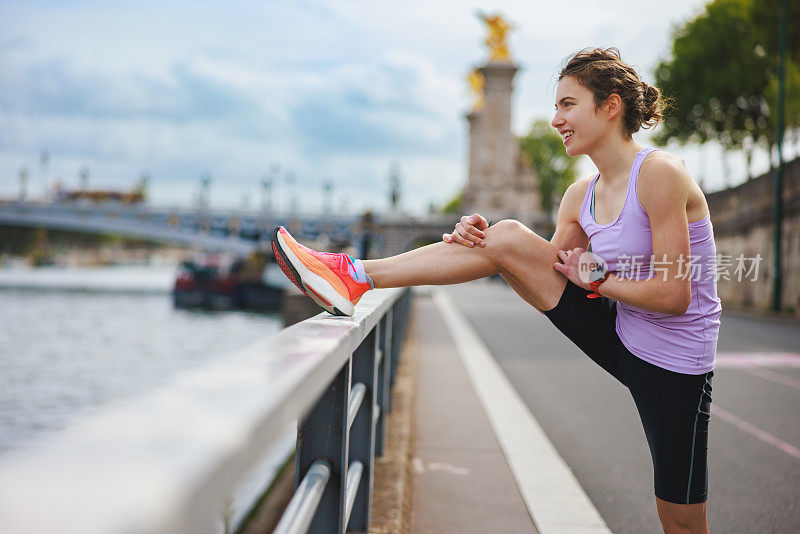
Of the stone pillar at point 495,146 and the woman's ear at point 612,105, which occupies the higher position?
the stone pillar at point 495,146

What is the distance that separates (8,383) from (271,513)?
16562mm

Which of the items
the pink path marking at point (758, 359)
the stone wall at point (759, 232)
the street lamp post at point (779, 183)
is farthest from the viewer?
the stone wall at point (759, 232)

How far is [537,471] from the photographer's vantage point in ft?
13.3

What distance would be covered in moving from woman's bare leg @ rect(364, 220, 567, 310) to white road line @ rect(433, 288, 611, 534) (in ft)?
3.62

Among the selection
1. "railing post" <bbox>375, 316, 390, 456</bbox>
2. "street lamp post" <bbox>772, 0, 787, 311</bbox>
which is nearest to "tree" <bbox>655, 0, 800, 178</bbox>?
"street lamp post" <bbox>772, 0, 787, 311</bbox>

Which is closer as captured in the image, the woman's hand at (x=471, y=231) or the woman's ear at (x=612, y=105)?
the woman's ear at (x=612, y=105)

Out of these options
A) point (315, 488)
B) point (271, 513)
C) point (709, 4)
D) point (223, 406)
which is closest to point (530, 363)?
point (271, 513)

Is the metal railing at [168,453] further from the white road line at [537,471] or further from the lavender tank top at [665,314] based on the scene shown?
the white road line at [537,471]

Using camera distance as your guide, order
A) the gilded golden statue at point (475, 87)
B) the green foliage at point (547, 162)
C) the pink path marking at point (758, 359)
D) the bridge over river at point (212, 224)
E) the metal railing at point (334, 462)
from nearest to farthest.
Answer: the metal railing at point (334, 462) → the pink path marking at point (758, 359) → the bridge over river at point (212, 224) → the gilded golden statue at point (475, 87) → the green foliage at point (547, 162)

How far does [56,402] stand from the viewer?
16.6 metres

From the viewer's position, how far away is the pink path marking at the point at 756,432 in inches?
199

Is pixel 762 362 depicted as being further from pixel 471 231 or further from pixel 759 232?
pixel 759 232

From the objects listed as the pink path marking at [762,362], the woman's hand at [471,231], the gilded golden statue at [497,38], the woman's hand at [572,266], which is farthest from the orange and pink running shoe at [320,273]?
the gilded golden statue at [497,38]

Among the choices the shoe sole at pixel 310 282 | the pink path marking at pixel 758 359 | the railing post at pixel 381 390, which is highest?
the shoe sole at pixel 310 282
